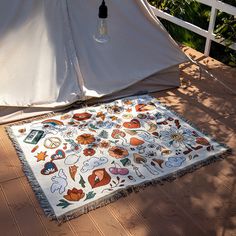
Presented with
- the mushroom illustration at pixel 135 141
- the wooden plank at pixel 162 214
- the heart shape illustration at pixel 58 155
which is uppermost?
the heart shape illustration at pixel 58 155

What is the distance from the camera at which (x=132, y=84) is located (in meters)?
3.27

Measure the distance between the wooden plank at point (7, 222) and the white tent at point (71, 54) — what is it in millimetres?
904

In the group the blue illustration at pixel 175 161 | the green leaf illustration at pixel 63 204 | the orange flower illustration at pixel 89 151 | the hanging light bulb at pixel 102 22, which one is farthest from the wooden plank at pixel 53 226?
the hanging light bulb at pixel 102 22

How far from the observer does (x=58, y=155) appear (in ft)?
8.30

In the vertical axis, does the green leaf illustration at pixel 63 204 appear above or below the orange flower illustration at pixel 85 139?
above

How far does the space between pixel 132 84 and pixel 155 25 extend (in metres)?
0.52

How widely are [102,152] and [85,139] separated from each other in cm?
20

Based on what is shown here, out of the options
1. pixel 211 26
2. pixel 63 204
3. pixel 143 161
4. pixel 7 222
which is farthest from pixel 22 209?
pixel 211 26

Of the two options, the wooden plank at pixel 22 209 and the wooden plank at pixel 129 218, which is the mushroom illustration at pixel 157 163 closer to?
the wooden plank at pixel 129 218

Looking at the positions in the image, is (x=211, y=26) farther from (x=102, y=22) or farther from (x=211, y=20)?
(x=102, y=22)

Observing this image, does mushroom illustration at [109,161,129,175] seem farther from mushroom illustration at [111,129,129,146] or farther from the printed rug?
mushroom illustration at [111,129,129,146]

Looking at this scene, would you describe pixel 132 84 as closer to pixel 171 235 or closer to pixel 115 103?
pixel 115 103

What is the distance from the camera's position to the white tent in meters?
2.86

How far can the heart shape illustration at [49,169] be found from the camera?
2.37 meters
